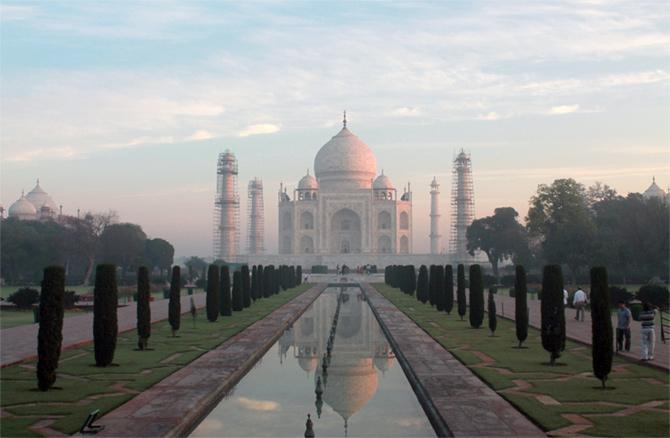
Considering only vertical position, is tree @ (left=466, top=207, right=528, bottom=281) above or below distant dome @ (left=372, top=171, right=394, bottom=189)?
below

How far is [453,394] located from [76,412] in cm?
418

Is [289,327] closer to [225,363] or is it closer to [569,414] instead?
[225,363]

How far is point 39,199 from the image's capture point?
79438 mm

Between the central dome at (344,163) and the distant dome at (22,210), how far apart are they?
27515mm

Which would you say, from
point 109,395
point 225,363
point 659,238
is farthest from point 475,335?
point 659,238

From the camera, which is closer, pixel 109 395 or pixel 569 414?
pixel 569 414

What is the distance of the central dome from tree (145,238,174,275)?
19.4 meters

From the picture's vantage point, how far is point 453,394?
9078mm

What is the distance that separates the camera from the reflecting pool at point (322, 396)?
7.97 metres

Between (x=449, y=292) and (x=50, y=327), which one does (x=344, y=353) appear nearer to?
(x=50, y=327)

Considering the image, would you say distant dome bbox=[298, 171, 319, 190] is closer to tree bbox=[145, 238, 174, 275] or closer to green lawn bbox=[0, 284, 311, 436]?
tree bbox=[145, 238, 174, 275]

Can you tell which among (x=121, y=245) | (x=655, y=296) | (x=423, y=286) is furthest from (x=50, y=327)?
(x=121, y=245)

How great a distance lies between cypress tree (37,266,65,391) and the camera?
30.6 feet

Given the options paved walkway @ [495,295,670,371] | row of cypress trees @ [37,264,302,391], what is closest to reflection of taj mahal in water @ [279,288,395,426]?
row of cypress trees @ [37,264,302,391]
